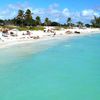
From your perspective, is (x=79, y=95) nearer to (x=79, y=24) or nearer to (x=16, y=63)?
(x=16, y=63)

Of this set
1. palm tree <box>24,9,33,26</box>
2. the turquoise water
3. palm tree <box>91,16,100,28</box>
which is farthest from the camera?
palm tree <box>91,16,100,28</box>

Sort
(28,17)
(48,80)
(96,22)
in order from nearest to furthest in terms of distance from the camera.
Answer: (48,80) → (28,17) → (96,22)

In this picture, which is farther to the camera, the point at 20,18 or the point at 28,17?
the point at 20,18

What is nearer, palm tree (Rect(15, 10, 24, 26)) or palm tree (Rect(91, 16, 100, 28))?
palm tree (Rect(15, 10, 24, 26))

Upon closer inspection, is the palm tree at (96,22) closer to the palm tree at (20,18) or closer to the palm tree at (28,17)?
the palm tree at (28,17)

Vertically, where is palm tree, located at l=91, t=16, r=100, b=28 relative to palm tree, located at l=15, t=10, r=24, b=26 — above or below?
below

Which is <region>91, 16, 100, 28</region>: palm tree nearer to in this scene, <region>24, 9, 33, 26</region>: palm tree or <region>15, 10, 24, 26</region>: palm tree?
<region>24, 9, 33, 26</region>: palm tree

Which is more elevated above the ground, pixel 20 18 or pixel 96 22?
pixel 20 18

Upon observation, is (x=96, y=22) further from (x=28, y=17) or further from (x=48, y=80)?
(x=48, y=80)

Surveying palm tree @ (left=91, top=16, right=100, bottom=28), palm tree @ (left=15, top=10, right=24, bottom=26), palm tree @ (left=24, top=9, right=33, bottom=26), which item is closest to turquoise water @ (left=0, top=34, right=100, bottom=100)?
palm tree @ (left=15, top=10, right=24, bottom=26)

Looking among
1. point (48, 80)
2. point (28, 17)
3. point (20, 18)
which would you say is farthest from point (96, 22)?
point (48, 80)

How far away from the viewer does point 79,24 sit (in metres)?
155

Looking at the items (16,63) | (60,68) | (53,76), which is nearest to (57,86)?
(53,76)

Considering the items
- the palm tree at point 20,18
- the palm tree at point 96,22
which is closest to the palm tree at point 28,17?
the palm tree at point 20,18
